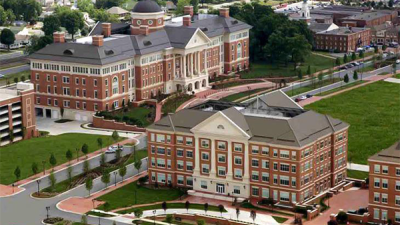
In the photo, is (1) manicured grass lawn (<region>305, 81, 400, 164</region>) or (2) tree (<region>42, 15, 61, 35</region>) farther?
(2) tree (<region>42, 15, 61, 35</region>)

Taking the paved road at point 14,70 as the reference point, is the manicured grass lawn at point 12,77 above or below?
above

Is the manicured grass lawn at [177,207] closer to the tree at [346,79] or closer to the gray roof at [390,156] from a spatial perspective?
the gray roof at [390,156]

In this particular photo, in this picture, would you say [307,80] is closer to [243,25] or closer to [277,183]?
[243,25]

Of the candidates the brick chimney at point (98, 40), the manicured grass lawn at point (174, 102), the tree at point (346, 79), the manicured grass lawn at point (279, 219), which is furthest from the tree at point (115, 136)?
the tree at point (346, 79)

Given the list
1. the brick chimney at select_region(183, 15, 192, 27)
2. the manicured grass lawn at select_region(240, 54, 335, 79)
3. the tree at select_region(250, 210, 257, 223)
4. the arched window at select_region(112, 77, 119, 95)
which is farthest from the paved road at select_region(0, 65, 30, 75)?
the tree at select_region(250, 210, 257, 223)

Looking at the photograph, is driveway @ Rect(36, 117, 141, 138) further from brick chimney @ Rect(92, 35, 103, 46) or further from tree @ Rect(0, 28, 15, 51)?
tree @ Rect(0, 28, 15, 51)

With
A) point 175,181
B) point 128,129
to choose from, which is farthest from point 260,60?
point 175,181
